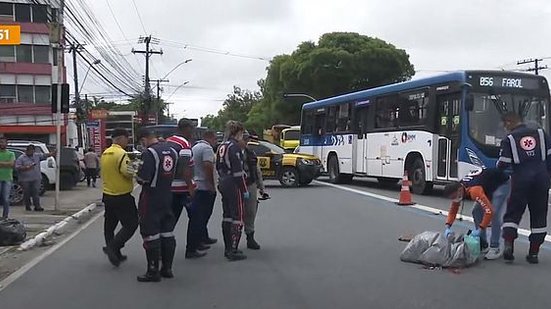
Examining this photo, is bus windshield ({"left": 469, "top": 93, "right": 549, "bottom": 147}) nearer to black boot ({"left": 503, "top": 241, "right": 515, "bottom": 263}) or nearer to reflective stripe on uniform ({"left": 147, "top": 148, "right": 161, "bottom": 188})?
black boot ({"left": 503, "top": 241, "right": 515, "bottom": 263})

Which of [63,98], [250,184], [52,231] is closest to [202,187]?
[250,184]

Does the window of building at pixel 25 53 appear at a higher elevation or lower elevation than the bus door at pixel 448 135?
higher

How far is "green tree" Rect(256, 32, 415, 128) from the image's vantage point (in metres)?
60.7

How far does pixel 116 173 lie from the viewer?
8531 millimetres

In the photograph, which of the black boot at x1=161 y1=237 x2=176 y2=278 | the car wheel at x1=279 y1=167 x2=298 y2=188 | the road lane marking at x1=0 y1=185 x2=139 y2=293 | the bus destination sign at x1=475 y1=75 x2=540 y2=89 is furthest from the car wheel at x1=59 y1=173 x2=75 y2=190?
the black boot at x1=161 y1=237 x2=176 y2=278

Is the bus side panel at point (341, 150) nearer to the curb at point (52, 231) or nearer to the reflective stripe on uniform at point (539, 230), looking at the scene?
the curb at point (52, 231)

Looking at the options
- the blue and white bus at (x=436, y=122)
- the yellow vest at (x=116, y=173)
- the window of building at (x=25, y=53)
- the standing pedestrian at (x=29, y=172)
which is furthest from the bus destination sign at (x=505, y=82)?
the window of building at (x=25, y=53)

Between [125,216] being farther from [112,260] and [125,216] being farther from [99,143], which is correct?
[99,143]

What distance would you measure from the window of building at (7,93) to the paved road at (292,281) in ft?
155

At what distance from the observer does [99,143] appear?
43875 millimetres

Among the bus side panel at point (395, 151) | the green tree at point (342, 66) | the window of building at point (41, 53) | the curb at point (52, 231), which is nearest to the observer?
the curb at point (52, 231)

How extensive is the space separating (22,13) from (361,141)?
132 ft

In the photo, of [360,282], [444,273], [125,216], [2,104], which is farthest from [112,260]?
[2,104]

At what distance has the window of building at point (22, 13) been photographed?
5416 centimetres
